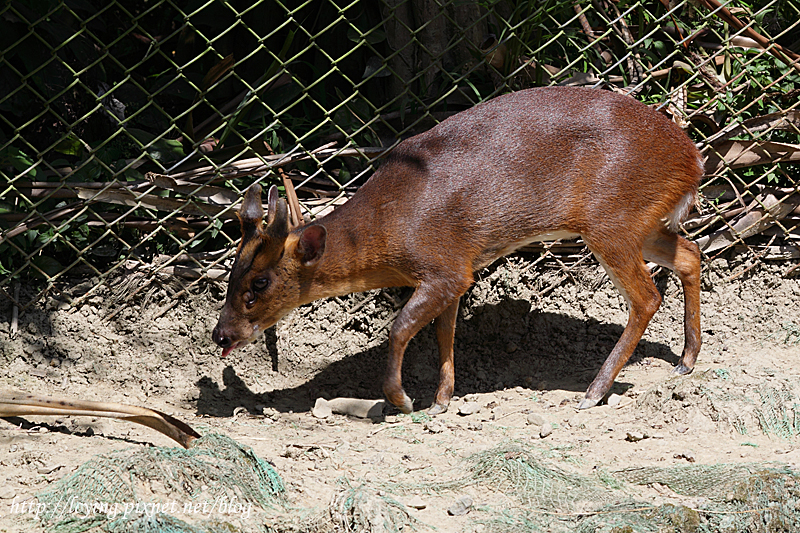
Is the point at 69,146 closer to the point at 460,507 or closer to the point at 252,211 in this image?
the point at 252,211

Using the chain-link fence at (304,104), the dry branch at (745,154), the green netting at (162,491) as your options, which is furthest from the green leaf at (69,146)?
the dry branch at (745,154)

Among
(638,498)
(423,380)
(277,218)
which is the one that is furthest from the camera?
(423,380)

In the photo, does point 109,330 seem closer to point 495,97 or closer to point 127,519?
point 127,519

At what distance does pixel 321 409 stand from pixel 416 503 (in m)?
1.44

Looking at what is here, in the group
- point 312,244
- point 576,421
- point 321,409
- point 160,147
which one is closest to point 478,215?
point 312,244

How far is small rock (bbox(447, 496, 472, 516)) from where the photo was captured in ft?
10.0

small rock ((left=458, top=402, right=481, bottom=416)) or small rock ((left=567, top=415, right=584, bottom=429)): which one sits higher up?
small rock ((left=567, top=415, right=584, bottom=429))

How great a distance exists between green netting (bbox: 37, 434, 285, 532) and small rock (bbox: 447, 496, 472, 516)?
0.62m

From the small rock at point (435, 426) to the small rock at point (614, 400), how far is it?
89 centimetres

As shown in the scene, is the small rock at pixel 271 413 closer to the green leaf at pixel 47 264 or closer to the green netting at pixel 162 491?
the green netting at pixel 162 491

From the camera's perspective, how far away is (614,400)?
4.41 metres

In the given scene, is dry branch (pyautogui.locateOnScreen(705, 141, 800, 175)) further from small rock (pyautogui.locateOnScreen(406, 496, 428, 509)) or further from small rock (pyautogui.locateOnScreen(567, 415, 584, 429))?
small rock (pyautogui.locateOnScreen(406, 496, 428, 509))

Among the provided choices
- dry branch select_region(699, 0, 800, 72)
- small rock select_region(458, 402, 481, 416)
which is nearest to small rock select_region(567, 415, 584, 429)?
small rock select_region(458, 402, 481, 416)

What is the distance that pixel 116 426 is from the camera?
3938mm
